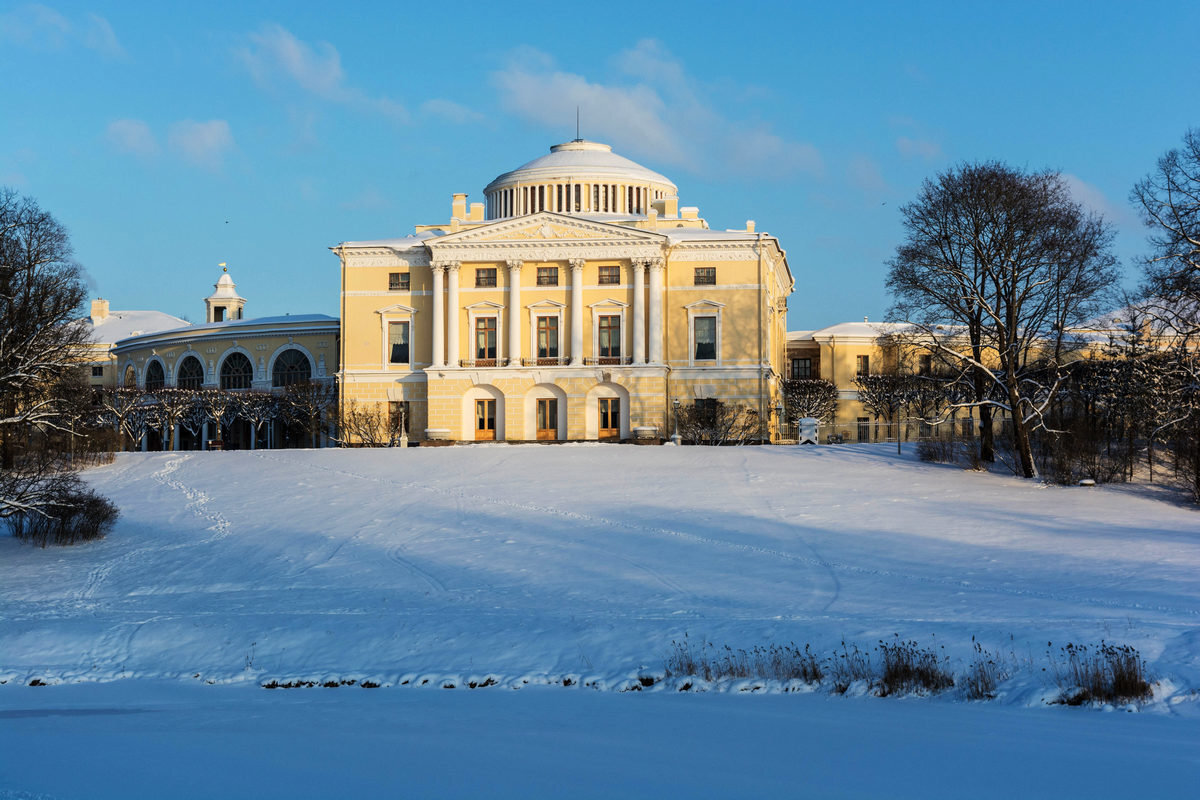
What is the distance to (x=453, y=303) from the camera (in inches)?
2117

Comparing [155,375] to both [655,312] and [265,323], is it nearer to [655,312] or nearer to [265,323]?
[265,323]

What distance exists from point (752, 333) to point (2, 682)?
40392 millimetres

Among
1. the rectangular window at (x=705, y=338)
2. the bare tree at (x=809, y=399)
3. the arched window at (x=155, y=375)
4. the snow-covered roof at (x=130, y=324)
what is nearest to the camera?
the rectangular window at (x=705, y=338)

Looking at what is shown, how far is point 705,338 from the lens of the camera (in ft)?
178

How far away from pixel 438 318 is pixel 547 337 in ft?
16.8

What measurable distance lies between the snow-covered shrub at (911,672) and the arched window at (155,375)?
60711mm

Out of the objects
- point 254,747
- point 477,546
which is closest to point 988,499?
point 477,546

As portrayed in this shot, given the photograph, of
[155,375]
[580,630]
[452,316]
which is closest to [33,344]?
[580,630]

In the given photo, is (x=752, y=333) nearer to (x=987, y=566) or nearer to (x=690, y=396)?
(x=690, y=396)

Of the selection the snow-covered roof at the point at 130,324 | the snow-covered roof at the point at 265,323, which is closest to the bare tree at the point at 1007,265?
the snow-covered roof at the point at 265,323

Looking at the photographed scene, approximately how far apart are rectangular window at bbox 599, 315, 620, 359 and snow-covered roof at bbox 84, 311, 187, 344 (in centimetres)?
4378

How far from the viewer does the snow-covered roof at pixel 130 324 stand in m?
85.1

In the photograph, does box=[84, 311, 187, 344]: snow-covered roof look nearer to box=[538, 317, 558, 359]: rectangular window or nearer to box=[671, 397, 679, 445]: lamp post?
box=[538, 317, 558, 359]: rectangular window

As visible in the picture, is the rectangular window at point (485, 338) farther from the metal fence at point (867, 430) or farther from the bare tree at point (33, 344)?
the bare tree at point (33, 344)
